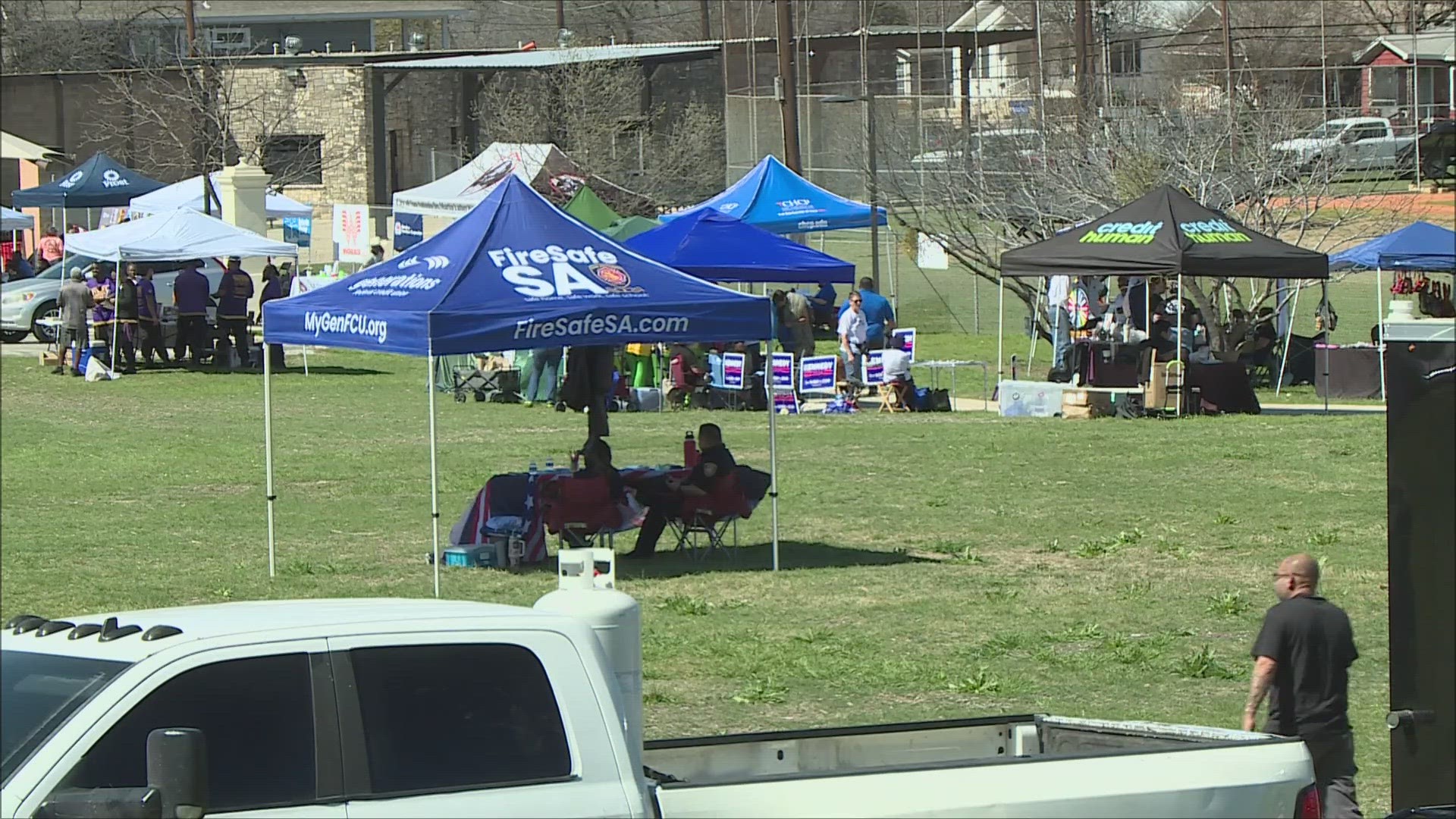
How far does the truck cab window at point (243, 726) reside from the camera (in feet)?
14.7

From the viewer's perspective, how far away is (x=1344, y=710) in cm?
736

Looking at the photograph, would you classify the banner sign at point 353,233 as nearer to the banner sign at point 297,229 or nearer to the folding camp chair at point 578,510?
the banner sign at point 297,229

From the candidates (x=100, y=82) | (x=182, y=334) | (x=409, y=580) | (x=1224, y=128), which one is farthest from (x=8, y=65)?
(x=409, y=580)

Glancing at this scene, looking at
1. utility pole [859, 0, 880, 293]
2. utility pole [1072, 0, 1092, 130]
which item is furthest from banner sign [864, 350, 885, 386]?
utility pole [1072, 0, 1092, 130]

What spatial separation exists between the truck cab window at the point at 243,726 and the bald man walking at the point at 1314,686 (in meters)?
4.11

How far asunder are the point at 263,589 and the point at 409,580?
107cm

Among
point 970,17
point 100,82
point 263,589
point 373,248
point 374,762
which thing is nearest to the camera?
point 374,762

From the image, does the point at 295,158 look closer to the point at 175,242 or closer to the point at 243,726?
the point at 175,242

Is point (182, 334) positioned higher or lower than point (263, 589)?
higher

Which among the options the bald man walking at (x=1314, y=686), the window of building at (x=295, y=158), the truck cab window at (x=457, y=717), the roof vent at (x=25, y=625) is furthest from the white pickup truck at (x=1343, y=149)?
the roof vent at (x=25, y=625)

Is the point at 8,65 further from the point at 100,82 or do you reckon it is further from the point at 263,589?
the point at 263,589

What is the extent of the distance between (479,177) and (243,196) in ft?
23.3

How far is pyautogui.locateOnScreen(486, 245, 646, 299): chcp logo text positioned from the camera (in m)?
13.4

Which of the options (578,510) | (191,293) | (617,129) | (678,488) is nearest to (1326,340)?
(191,293)
